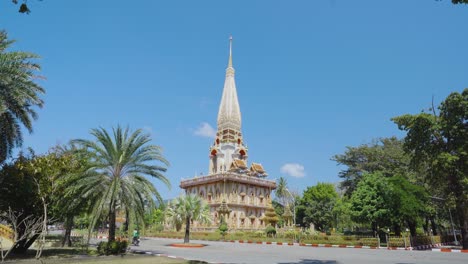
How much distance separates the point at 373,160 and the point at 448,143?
21193 millimetres

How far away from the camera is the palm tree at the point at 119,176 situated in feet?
56.6

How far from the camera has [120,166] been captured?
18359 mm


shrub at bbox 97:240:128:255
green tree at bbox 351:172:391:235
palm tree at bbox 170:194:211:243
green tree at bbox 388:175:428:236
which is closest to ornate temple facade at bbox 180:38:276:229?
palm tree at bbox 170:194:211:243

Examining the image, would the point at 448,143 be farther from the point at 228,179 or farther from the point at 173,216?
the point at 228,179

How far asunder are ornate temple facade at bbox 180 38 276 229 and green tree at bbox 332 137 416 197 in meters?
17.1

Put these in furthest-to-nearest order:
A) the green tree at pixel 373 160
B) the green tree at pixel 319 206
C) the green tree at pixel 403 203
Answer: the green tree at pixel 319 206 < the green tree at pixel 373 160 < the green tree at pixel 403 203

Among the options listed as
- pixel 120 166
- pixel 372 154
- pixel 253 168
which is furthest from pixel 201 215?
→ pixel 253 168

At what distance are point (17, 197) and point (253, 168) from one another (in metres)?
53.6

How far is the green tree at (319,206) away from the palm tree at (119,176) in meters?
45.8

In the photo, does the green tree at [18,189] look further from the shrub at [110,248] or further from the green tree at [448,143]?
the green tree at [448,143]

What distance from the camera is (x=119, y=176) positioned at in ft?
59.5

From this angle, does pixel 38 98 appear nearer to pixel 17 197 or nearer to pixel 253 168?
pixel 17 197

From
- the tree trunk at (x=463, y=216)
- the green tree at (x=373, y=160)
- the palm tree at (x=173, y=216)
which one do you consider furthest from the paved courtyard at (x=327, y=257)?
the green tree at (x=373, y=160)

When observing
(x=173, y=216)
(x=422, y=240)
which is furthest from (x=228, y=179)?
(x=422, y=240)
